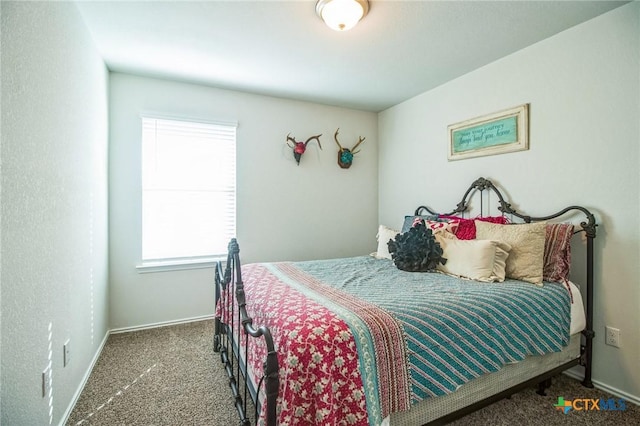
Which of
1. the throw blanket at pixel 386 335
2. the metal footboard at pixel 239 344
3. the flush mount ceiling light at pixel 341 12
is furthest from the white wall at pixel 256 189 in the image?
the flush mount ceiling light at pixel 341 12

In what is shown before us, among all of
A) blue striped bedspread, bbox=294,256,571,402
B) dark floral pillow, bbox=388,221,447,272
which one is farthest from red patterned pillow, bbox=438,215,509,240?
blue striped bedspread, bbox=294,256,571,402

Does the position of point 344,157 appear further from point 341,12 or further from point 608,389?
point 608,389

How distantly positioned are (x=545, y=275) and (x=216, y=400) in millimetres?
2280

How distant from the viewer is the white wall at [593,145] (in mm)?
1979

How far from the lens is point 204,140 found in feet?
10.8

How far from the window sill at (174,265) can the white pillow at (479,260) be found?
2.10 m

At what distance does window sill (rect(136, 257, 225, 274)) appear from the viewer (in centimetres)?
308

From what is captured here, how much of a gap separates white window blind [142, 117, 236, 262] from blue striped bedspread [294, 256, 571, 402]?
66.4 inches

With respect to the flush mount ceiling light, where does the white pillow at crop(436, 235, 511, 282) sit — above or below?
below

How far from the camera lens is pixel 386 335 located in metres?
1.38

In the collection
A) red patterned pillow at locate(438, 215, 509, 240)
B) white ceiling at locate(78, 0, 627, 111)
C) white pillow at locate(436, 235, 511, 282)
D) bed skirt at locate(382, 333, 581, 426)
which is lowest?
bed skirt at locate(382, 333, 581, 426)

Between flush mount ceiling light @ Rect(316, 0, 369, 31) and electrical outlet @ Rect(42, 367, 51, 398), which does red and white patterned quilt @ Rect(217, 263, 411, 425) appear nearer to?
electrical outlet @ Rect(42, 367, 51, 398)

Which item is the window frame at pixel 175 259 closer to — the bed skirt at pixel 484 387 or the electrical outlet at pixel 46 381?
the electrical outlet at pixel 46 381

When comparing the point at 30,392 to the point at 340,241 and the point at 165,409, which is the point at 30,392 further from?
the point at 340,241
